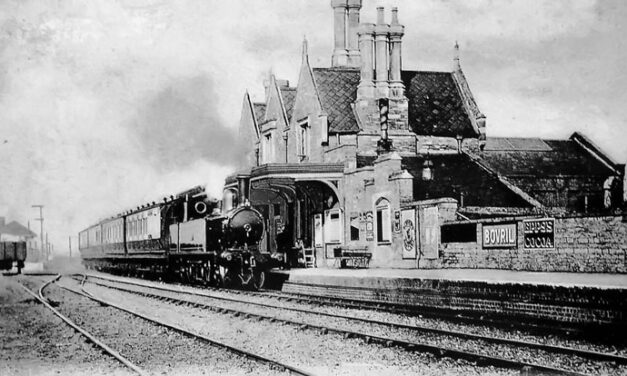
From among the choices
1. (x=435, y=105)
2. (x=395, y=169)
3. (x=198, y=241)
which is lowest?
(x=198, y=241)

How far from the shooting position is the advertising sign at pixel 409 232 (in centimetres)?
2462

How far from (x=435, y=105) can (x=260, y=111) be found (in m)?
11.4

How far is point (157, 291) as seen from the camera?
26.0m

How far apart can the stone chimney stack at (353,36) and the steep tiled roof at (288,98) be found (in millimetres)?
3292

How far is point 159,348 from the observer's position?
12.6 meters

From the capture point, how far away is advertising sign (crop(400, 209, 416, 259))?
24.6 meters

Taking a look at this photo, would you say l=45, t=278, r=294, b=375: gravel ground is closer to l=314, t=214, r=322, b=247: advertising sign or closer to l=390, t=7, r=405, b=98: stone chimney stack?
l=314, t=214, r=322, b=247: advertising sign

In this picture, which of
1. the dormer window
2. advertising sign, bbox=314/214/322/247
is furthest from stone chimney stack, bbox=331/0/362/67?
advertising sign, bbox=314/214/322/247

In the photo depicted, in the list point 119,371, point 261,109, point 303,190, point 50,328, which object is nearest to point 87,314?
point 50,328

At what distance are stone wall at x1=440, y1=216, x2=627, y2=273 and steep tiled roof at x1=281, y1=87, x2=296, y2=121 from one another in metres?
18.8

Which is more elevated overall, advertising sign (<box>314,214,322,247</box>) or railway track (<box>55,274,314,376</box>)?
advertising sign (<box>314,214,322,247</box>)

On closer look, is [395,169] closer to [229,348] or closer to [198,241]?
[198,241]

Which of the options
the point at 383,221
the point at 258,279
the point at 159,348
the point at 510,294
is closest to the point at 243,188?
the point at 258,279

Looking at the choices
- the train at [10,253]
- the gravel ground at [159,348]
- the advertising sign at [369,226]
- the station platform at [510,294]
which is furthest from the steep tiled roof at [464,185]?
the train at [10,253]
